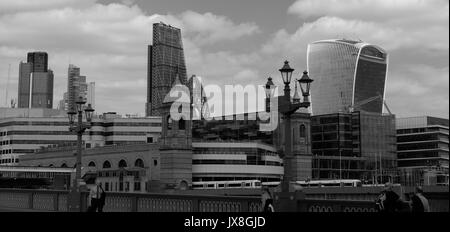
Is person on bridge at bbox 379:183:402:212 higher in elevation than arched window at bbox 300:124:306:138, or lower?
lower

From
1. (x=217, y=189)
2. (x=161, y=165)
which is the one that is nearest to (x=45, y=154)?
(x=161, y=165)

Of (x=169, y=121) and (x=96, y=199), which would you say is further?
(x=169, y=121)

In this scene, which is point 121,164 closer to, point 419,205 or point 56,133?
point 56,133

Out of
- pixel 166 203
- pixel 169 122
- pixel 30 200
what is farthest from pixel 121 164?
pixel 166 203

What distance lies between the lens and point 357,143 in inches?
7156

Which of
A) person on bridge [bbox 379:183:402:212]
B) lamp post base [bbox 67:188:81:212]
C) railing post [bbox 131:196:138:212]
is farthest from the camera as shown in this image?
lamp post base [bbox 67:188:81:212]

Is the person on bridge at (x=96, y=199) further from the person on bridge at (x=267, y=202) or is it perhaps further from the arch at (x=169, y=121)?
the arch at (x=169, y=121)

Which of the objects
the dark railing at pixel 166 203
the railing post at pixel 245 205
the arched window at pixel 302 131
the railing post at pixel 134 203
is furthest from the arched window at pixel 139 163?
the railing post at pixel 245 205

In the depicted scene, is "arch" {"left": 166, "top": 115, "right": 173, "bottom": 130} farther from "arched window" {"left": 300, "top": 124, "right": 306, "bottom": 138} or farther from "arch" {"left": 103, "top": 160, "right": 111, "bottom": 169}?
"arched window" {"left": 300, "top": 124, "right": 306, "bottom": 138}

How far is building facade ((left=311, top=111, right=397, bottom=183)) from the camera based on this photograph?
17775cm

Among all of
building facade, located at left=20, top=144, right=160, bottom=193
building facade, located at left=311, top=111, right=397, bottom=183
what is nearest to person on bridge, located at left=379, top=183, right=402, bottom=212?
building facade, located at left=20, top=144, right=160, bottom=193

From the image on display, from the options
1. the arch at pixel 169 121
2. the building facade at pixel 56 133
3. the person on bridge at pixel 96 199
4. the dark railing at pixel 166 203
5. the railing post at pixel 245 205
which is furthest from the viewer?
the building facade at pixel 56 133

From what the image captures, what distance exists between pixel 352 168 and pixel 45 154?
8514cm

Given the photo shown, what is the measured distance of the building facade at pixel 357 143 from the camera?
17775 centimetres
